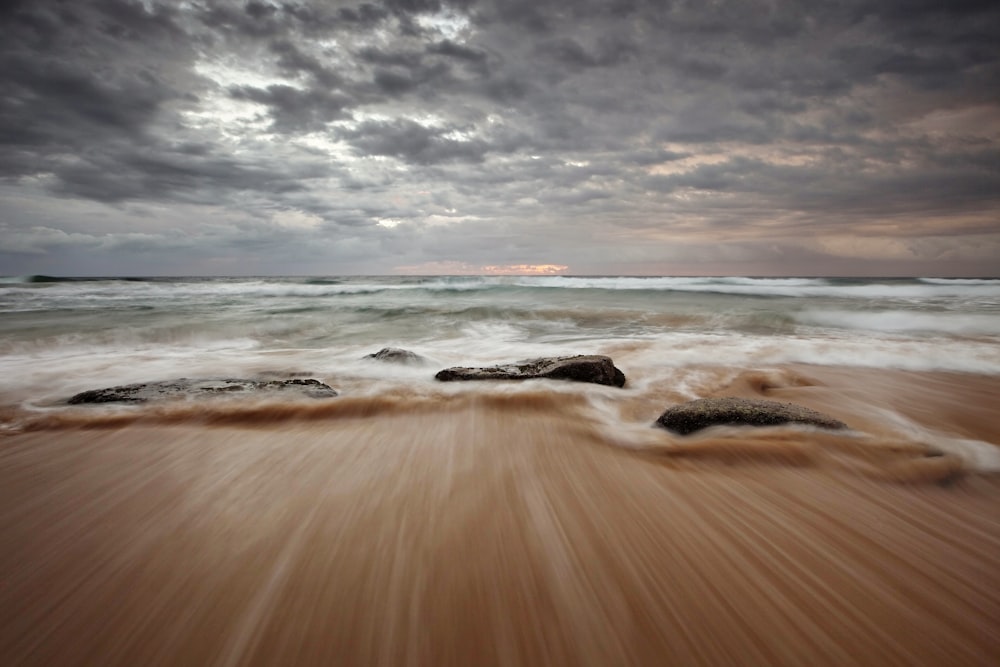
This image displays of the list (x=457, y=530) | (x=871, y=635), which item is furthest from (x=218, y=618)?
(x=871, y=635)

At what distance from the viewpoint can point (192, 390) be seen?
3.24m

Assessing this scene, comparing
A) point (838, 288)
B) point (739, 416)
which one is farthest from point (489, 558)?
point (838, 288)

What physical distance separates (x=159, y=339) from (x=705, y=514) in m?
9.46

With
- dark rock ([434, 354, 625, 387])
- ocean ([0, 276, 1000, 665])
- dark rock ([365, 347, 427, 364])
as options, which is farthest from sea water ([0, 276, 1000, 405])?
ocean ([0, 276, 1000, 665])

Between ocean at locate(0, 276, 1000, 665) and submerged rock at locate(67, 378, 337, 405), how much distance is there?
143mm

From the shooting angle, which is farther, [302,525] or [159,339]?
[159,339]

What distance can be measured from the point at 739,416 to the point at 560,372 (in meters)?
1.58

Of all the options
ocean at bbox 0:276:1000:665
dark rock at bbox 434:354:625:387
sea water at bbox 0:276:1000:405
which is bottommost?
sea water at bbox 0:276:1000:405

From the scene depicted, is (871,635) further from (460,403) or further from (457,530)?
(460,403)

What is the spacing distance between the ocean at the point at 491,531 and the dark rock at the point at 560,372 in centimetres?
22

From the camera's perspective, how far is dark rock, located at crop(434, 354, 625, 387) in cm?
376

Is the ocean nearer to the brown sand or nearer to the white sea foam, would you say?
the brown sand

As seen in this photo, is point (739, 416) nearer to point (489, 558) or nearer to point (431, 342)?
point (489, 558)

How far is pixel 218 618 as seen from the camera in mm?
1116
